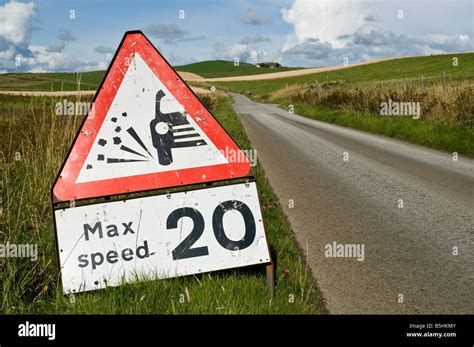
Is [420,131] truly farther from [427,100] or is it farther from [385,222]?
[385,222]

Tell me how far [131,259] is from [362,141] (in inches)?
479

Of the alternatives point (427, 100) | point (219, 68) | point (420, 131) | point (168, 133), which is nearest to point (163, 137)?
point (168, 133)

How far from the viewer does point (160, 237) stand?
10.7 feet

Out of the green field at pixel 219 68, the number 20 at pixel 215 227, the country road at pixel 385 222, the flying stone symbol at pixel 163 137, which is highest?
the green field at pixel 219 68

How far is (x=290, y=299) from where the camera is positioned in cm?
349

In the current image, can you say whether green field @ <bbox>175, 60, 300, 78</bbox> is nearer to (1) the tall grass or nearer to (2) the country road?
(1) the tall grass

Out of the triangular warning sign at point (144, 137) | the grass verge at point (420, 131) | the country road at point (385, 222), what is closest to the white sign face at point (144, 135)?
the triangular warning sign at point (144, 137)

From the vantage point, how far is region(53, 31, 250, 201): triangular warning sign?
3.21 m

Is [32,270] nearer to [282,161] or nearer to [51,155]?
[51,155]

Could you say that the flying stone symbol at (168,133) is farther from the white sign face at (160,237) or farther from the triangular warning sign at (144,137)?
the white sign face at (160,237)

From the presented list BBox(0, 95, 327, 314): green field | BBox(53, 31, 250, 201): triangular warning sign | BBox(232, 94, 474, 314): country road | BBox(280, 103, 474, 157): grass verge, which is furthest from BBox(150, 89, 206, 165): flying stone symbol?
BBox(280, 103, 474, 157): grass verge

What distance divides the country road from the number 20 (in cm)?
95

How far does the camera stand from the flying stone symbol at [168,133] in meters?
3.28
